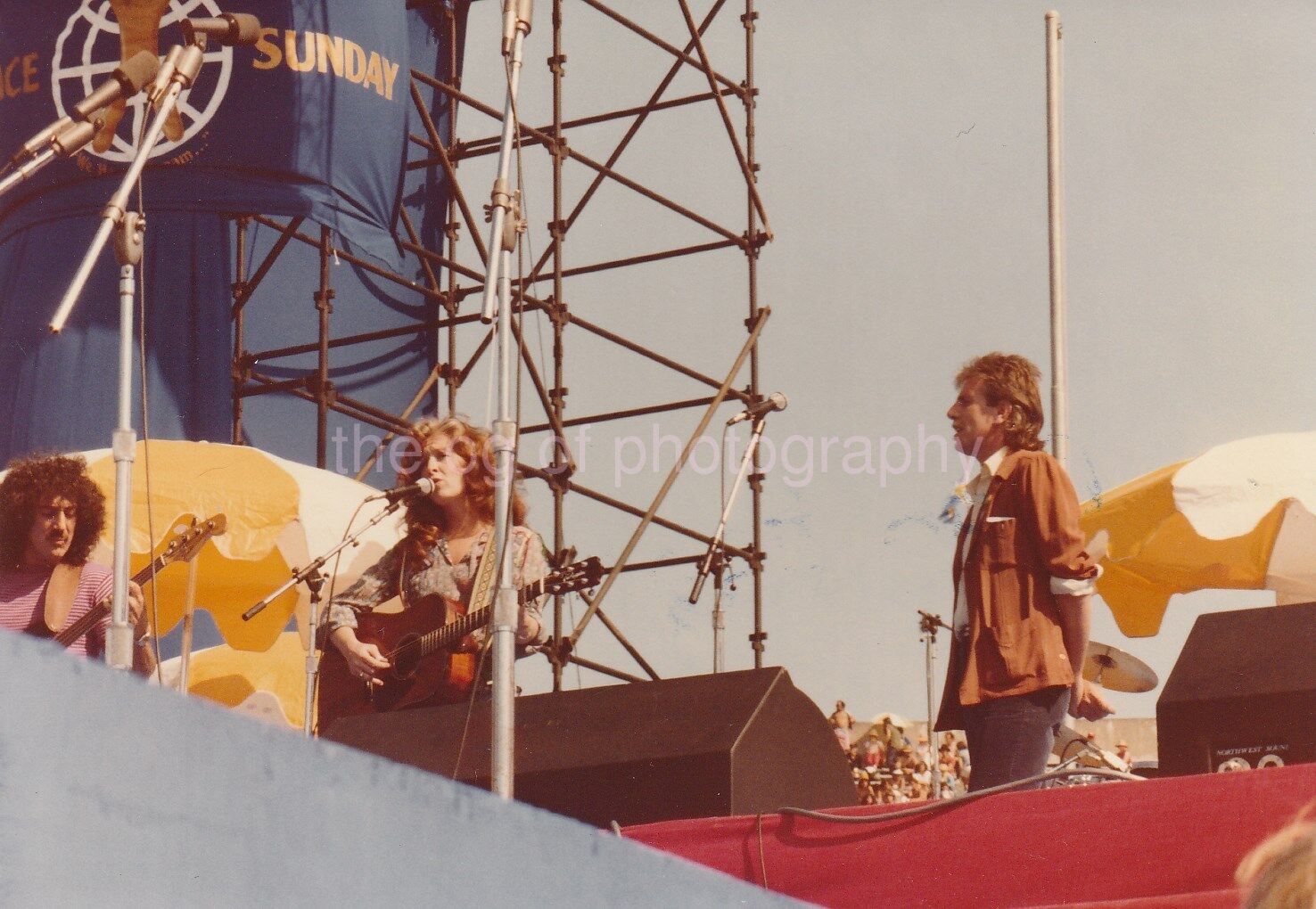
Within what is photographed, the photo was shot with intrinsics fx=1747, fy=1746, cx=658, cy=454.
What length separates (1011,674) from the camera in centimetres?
402

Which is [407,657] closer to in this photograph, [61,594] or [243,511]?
[61,594]

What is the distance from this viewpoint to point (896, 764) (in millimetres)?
11953

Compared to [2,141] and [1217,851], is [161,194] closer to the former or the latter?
[2,141]

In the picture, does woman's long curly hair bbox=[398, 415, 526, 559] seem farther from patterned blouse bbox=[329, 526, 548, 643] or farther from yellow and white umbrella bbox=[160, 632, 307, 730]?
yellow and white umbrella bbox=[160, 632, 307, 730]

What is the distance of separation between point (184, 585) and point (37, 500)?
7.28 ft

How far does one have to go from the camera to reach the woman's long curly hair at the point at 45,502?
18.4 feet

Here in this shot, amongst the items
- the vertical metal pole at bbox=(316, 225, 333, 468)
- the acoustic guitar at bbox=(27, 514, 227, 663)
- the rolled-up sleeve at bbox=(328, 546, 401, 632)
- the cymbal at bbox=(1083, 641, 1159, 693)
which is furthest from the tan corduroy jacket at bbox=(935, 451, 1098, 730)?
the vertical metal pole at bbox=(316, 225, 333, 468)

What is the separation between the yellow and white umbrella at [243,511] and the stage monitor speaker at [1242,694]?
3.54 m

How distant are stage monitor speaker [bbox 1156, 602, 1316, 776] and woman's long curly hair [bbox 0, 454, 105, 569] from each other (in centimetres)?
339

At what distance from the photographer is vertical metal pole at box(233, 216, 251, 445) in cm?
1035

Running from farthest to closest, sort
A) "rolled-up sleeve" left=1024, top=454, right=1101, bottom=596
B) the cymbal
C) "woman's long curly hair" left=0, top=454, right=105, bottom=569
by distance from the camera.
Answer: the cymbal < "woman's long curly hair" left=0, top=454, right=105, bottom=569 < "rolled-up sleeve" left=1024, top=454, right=1101, bottom=596

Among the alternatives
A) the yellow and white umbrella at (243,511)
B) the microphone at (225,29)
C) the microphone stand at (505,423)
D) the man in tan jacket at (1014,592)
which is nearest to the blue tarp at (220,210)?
the yellow and white umbrella at (243,511)

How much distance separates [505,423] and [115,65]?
17.0 feet

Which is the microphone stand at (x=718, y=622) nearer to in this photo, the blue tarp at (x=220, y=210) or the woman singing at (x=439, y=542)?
the blue tarp at (x=220, y=210)
